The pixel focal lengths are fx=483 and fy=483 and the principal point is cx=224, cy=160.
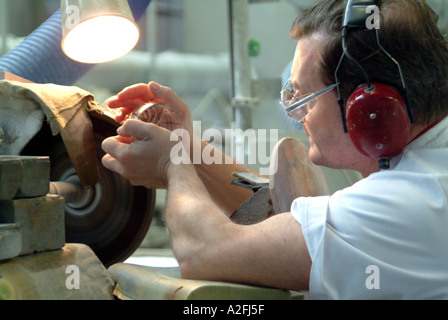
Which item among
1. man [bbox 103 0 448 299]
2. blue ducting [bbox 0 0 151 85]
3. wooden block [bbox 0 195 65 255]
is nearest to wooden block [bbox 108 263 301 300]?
man [bbox 103 0 448 299]

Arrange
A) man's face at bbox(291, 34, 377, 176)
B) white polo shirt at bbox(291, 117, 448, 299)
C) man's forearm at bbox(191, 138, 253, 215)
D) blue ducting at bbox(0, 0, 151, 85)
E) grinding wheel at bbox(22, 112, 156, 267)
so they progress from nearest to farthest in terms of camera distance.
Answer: white polo shirt at bbox(291, 117, 448, 299) → man's face at bbox(291, 34, 377, 176) → grinding wheel at bbox(22, 112, 156, 267) → man's forearm at bbox(191, 138, 253, 215) → blue ducting at bbox(0, 0, 151, 85)

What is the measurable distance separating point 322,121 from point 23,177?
0.63 m

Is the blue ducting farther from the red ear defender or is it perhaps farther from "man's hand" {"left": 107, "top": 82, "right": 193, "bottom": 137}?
the red ear defender

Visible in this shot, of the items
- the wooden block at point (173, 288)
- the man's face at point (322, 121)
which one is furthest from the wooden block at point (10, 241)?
the man's face at point (322, 121)

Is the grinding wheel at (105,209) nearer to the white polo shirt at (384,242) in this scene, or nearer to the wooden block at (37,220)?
the wooden block at (37,220)

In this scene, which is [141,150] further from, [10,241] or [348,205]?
[348,205]

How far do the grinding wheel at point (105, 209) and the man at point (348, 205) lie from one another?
0.31m

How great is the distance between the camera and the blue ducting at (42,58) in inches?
63.5

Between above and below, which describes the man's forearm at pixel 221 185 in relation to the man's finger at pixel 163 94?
below

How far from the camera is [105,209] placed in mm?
1414

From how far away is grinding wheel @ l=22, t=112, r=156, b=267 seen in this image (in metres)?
1.38

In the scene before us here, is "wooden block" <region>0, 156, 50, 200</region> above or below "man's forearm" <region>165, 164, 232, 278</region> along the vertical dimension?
above

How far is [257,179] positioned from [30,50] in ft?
2.99

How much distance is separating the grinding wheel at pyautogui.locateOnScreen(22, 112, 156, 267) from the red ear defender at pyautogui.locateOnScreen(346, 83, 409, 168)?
2.35 feet
